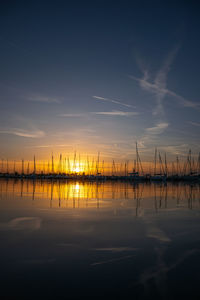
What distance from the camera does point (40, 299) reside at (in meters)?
5.59

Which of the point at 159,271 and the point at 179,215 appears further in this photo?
the point at 179,215

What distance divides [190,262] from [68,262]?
3.80m

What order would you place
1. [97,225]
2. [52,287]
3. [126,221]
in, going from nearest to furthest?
[52,287] < [97,225] < [126,221]

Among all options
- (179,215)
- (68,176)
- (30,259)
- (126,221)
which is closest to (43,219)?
(126,221)

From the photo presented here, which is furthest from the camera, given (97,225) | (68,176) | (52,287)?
(68,176)

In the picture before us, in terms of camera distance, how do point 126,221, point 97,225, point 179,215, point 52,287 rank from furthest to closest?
point 179,215
point 126,221
point 97,225
point 52,287

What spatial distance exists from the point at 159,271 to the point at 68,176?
15135 cm

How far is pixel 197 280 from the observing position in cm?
658

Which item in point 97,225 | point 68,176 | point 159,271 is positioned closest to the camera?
point 159,271

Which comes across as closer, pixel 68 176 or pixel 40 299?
pixel 40 299

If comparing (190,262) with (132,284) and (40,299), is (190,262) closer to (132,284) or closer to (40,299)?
(132,284)

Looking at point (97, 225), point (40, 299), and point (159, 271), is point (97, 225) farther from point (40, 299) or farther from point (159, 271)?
point (40, 299)

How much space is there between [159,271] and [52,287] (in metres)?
3.01

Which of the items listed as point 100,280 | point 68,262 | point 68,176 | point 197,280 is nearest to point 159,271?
point 197,280
